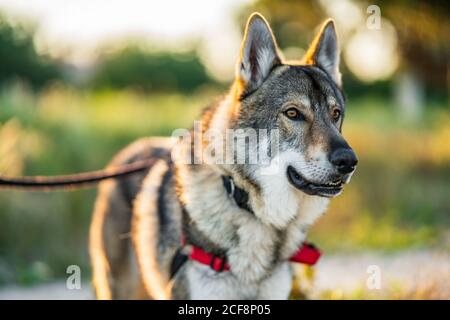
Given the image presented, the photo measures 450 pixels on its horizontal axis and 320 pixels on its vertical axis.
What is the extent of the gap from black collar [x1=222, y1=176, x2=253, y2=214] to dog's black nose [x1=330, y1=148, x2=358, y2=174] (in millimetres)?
627

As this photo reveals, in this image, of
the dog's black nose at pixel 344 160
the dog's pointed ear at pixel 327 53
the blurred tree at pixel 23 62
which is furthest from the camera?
the blurred tree at pixel 23 62

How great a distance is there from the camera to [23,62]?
85.0 ft

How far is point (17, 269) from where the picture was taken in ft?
30.9

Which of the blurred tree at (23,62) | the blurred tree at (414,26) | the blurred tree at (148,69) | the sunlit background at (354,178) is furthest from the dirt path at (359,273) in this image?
the blurred tree at (148,69)

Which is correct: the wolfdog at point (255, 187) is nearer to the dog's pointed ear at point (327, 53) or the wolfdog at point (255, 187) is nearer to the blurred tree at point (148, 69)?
the dog's pointed ear at point (327, 53)

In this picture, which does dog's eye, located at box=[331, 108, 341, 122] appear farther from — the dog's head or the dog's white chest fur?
the dog's white chest fur

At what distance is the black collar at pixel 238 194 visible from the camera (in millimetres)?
4121

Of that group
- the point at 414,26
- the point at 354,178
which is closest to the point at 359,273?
the point at 354,178

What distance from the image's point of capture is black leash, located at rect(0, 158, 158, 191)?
4.65 m

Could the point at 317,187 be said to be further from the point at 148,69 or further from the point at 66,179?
the point at 148,69

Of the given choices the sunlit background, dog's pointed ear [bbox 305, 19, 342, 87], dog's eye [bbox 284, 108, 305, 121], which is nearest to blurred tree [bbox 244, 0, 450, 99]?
the sunlit background

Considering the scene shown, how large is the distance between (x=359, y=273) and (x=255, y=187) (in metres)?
4.51

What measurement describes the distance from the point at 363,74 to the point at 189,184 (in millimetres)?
25628
